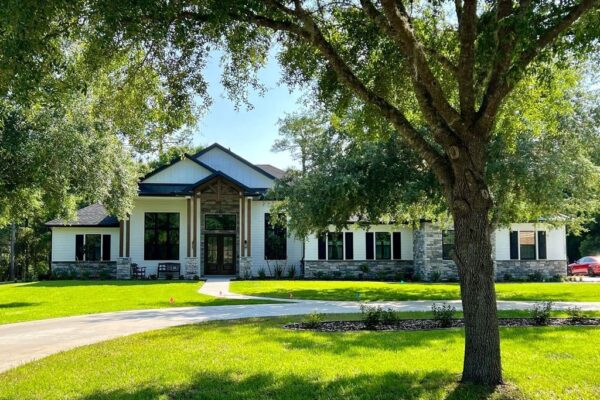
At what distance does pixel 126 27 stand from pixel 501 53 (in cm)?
423

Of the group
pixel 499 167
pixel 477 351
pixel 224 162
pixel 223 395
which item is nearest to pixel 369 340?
pixel 477 351

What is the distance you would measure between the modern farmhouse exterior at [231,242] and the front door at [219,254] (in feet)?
0.18

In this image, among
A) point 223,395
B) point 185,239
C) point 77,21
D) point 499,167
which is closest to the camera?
point 223,395

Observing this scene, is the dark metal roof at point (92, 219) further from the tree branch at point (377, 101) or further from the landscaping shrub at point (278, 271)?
the tree branch at point (377, 101)

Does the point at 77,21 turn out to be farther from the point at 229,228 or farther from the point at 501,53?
the point at 229,228

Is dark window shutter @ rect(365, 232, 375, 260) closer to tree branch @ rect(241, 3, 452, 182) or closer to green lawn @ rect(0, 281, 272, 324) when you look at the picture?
green lawn @ rect(0, 281, 272, 324)

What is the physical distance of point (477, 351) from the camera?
6.04 m

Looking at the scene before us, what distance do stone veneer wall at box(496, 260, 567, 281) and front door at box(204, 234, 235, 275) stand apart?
14.8 m

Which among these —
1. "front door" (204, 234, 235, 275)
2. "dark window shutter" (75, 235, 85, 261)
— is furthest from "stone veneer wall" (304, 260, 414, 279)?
"dark window shutter" (75, 235, 85, 261)

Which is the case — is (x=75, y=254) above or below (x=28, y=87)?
below

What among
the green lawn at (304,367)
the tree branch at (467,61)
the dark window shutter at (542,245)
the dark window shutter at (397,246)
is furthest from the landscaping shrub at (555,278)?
the tree branch at (467,61)

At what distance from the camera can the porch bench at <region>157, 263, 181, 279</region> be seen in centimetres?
2922

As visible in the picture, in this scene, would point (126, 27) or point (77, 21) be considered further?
point (77, 21)

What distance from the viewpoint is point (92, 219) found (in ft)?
103
